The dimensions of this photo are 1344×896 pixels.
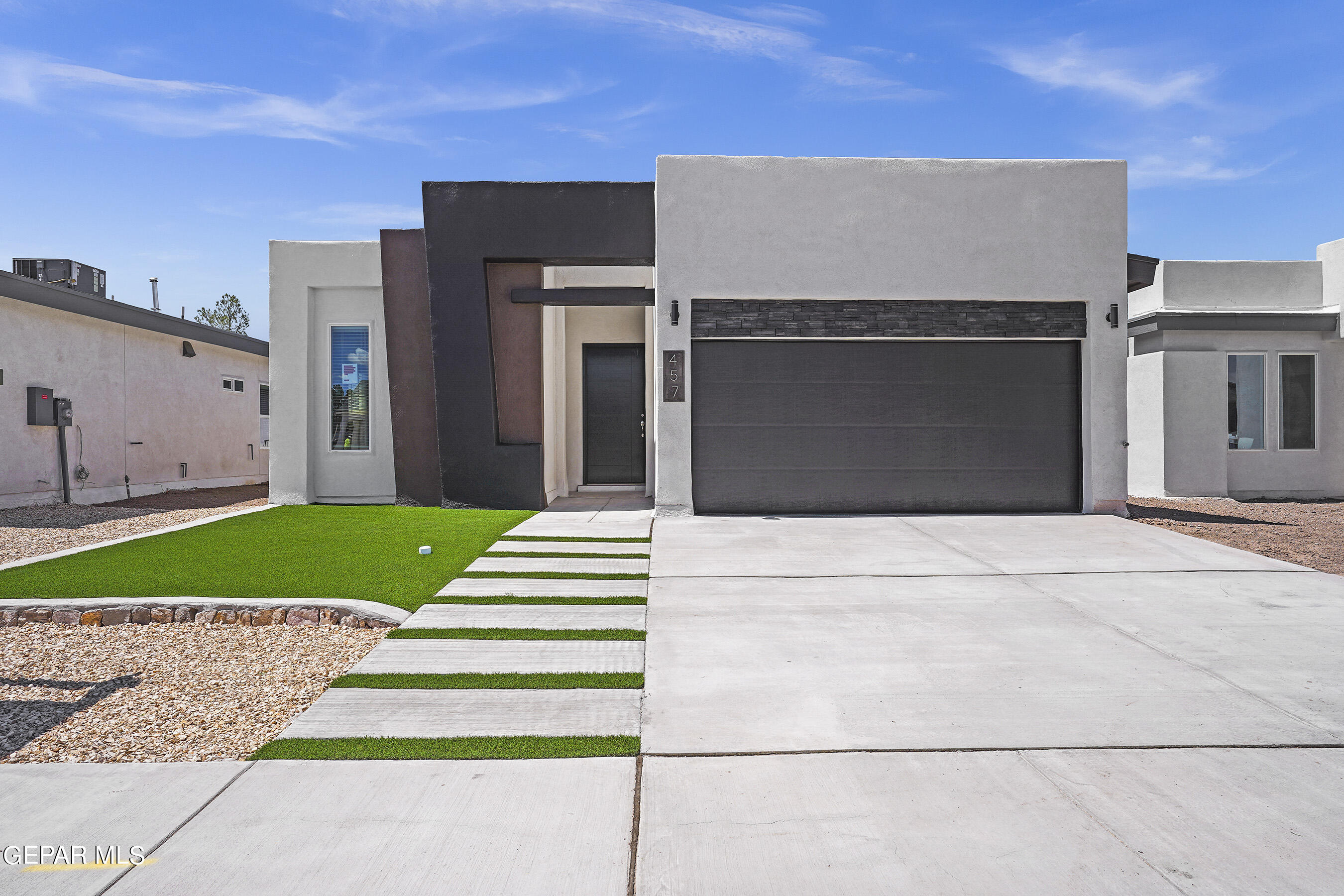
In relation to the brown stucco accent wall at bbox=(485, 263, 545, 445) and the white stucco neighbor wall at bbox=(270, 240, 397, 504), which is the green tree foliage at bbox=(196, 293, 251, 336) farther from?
the brown stucco accent wall at bbox=(485, 263, 545, 445)

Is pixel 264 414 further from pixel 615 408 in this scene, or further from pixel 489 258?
pixel 489 258

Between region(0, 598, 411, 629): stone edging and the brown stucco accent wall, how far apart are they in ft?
16.9

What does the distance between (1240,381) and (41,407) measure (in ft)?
61.4

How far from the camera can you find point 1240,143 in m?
11.2

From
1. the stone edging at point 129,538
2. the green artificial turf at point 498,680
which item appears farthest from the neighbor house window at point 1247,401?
the stone edging at point 129,538

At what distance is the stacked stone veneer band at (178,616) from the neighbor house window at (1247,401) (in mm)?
13472

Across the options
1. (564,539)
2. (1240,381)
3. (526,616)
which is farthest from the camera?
(1240,381)

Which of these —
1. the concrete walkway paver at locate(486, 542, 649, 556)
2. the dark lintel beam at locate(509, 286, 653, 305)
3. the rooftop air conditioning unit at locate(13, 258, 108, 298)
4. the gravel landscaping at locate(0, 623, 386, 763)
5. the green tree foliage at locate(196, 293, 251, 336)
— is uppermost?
the green tree foliage at locate(196, 293, 251, 336)

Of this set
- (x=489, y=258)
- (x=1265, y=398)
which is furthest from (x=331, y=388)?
(x=1265, y=398)

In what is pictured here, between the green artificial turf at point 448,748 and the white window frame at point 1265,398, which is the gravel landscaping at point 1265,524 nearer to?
the white window frame at point 1265,398

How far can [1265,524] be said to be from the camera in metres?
8.99

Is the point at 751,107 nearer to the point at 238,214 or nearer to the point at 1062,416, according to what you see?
the point at 1062,416

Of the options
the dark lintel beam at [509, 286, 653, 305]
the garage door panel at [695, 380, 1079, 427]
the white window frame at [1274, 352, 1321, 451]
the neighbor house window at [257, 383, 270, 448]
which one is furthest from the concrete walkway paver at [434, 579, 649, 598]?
the neighbor house window at [257, 383, 270, 448]

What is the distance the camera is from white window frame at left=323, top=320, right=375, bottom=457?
10.7 metres
